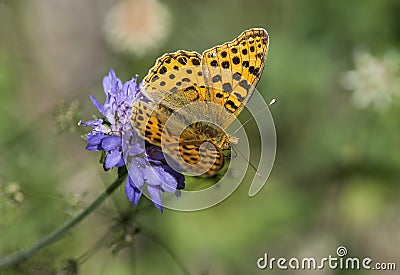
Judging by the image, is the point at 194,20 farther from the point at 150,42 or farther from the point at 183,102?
the point at 183,102

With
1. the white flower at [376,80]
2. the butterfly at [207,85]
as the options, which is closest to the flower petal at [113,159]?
the butterfly at [207,85]

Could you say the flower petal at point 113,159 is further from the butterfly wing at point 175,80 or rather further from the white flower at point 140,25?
the white flower at point 140,25

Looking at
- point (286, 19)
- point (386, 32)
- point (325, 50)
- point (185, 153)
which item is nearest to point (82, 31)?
point (286, 19)

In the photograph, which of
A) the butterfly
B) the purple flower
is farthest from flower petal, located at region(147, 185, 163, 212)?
the butterfly

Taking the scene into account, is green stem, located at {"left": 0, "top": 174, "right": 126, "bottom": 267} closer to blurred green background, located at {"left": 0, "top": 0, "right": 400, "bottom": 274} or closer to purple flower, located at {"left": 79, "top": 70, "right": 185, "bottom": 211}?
purple flower, located at {"left": 79, "top": 70, "right": 185, "bottom": 211}

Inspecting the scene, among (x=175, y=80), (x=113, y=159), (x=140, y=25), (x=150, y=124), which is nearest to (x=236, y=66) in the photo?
(x=175, y=80)

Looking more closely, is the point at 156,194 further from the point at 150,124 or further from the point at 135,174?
the point at 150,124
